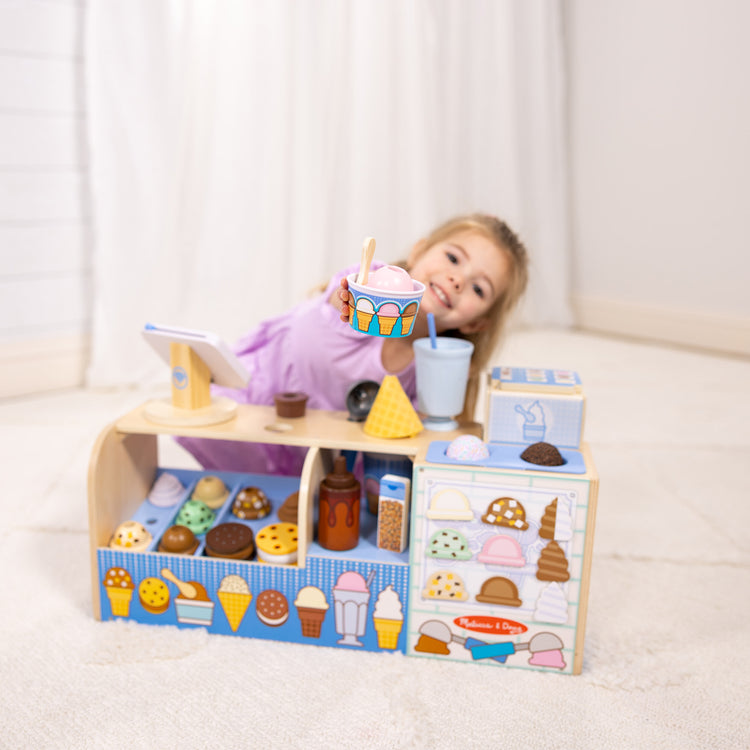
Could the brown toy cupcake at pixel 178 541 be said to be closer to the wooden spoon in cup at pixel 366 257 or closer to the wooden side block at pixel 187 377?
the wooden side block at pixel 187 377

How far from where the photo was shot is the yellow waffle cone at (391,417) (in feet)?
3.54

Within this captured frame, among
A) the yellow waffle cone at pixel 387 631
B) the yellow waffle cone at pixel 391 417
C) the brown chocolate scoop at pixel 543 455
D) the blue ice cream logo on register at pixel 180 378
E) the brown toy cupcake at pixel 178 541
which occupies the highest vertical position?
the blue ice cream logo on register at pixel 180 378

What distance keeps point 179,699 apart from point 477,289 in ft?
2.47

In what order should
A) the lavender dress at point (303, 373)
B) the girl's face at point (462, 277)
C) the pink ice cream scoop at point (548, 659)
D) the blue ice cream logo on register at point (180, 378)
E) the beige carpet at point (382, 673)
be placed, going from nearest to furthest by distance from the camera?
the beige carpet at point (382, 673) < the pink ice cream scoop at point (548, 659) < the blue ice cream logo on register at point (180, 378) < the girl's face at point (462, 277) < the lavender dress at point (303, 373)

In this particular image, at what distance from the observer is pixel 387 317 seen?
0.81m

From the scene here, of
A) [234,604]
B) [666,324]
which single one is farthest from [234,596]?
[666,324]

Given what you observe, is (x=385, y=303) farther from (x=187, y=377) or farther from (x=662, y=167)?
(x=662, y=167)

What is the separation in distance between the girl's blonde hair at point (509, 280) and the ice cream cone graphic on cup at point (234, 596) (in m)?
0.47

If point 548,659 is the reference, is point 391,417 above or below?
above

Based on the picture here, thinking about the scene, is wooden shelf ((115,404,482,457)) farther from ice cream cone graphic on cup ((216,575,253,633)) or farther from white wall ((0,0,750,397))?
white wall ((0,0,750,397))

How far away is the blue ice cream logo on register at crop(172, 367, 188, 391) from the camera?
44.3 inches

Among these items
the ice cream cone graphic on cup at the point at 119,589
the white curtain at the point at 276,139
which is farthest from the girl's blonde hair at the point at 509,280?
the white curtain at the point at 276,139

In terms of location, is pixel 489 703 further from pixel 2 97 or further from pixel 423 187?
pixel 423 187

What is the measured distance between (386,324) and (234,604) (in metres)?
0.49
